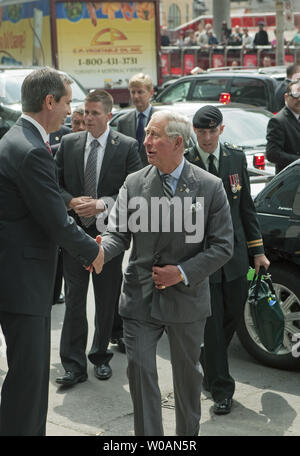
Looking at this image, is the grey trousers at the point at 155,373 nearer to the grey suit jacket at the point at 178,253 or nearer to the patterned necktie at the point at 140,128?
the grey suit jacket at the point at 178,253

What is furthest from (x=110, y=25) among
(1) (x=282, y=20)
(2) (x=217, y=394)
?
(2) (x=217, y=394)

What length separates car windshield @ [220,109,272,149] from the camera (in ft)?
34.8

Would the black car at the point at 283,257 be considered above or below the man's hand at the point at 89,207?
below

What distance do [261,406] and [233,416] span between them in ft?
0.79

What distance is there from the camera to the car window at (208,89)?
14.7 m

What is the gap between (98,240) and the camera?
4.80 m

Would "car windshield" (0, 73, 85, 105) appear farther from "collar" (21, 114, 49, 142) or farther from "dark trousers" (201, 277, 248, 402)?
"collar" (21, 114, 49, 142)

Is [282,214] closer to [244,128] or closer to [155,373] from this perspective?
[155,373]

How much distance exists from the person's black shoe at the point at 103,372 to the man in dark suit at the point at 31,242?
1648mm

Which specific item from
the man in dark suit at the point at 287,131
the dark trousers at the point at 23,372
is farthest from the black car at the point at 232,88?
the dark trousers at the point at 23,372

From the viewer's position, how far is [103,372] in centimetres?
618

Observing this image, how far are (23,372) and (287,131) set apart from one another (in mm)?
4307

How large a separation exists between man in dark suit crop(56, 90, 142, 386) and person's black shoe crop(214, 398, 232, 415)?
0.99 metres
